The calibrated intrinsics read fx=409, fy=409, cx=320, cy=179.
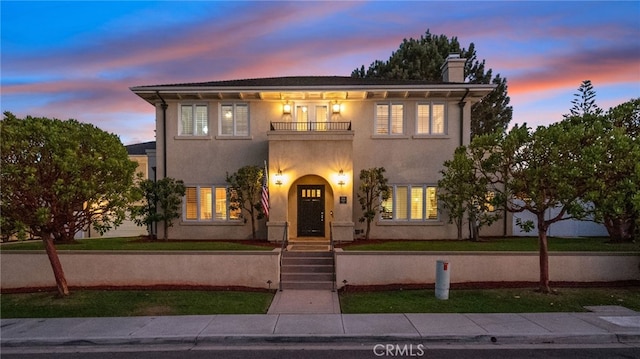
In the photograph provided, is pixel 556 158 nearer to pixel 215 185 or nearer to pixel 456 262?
pixel 456 262

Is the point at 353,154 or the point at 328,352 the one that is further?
the point at 353,154

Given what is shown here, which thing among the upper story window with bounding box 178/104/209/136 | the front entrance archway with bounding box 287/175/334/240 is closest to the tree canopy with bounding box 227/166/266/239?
the front entrance archway with bounding box 287/175/334/240

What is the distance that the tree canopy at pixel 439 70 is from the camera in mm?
31891

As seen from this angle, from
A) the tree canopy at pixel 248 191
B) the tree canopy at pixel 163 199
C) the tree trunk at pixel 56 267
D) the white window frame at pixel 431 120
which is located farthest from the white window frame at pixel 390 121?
the tree trunk at pixel 56 267

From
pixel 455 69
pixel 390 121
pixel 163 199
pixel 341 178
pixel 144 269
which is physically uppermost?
pixel 455 69

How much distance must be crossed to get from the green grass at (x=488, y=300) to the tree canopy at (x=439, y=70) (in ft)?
75.8

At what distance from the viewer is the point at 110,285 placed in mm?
12461

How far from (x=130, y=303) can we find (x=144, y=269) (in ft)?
6.81

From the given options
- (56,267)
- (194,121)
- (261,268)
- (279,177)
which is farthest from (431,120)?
(56,267)

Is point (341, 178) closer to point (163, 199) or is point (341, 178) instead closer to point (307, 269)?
point (307, 269)

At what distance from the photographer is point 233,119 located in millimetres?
18000

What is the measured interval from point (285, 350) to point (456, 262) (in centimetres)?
687

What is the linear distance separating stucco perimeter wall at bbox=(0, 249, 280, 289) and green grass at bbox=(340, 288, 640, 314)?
2.94 metres

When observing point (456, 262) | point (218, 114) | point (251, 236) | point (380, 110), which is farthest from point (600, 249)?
point (218, 114)
